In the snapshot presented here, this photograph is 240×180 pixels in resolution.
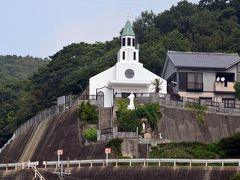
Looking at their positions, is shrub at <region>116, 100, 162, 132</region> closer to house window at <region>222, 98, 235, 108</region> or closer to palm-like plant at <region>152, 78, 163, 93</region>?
palm-like plant at <region>152, 78, 163, 93</region>

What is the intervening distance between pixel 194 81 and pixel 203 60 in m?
2.46

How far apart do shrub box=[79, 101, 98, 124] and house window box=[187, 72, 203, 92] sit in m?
10.6

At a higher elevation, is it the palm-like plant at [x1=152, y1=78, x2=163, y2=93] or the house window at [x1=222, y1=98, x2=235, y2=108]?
the palm-like plant at [x1=152, y1=78, x2=163, y2=93]

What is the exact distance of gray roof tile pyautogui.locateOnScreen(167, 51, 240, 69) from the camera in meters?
86.5

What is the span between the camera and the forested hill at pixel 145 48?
10206 cm

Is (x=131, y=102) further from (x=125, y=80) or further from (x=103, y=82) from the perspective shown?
(x=103, y=82)

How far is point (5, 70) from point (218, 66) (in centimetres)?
11047

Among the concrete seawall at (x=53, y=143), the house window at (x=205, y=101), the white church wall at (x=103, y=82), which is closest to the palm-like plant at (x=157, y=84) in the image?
the white church wall at (x=103, y=82)

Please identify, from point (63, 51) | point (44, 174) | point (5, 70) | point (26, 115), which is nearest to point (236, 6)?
point (63, 51)

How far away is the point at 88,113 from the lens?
78.4 m

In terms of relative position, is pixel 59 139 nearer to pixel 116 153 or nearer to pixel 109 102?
pixel 109 102

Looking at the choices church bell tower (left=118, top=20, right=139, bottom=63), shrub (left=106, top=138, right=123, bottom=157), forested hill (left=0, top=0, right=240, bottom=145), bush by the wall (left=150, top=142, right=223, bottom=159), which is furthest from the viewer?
forested hill (left=0, top=0, right=240, bottom=145)

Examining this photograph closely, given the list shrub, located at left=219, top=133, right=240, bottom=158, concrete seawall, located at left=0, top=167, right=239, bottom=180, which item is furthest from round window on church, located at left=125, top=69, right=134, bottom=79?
concrete seawall, located at left=0, top=167, right=239, bottom=180

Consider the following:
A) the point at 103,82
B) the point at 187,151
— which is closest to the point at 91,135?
the point at 187,151
